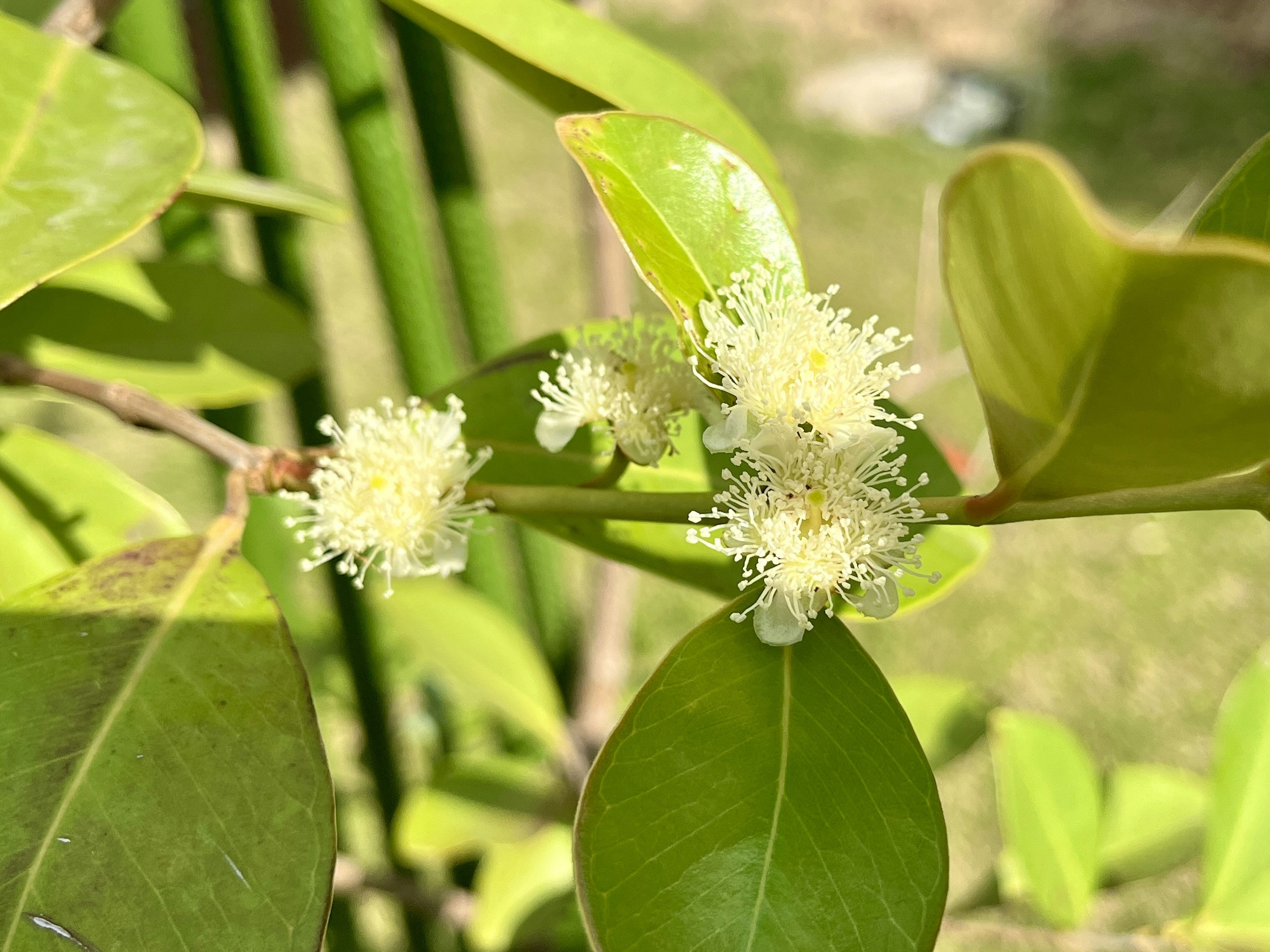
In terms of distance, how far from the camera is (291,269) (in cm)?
103

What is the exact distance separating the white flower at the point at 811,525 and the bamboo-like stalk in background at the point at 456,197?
48cm

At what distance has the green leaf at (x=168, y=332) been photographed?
701 millimetres

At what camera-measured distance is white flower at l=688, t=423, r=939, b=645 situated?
15.7 inches

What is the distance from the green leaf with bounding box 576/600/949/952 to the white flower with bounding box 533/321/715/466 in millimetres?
93

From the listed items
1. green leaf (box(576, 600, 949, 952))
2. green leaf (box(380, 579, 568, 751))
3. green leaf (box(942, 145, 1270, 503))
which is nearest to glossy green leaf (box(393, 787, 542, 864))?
green leaf (box(380, 579, 568, 751))

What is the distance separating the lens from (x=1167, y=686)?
200 centimetres

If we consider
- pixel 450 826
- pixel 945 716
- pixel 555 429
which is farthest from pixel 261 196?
pixel 945 716

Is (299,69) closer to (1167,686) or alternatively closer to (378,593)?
(378,593)

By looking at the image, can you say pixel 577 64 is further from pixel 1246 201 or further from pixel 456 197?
pixel 456 197

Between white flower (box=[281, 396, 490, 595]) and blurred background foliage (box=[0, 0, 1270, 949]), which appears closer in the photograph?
white flower (box=[281, 396, 490, 595])

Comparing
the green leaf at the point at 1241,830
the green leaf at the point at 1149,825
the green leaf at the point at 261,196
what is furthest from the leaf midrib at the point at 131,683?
the green leaf at the point at 1149,825

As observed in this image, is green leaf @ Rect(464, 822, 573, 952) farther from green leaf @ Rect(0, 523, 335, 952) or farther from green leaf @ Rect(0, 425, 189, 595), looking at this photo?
green leaf @ Rect(0, 523, 335, 952)

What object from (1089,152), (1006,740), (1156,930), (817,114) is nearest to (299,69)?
(817,114)

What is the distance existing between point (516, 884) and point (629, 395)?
2.53 ft
